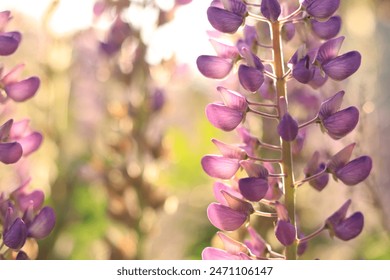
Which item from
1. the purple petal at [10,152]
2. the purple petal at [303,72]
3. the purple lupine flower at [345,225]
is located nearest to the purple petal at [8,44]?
the purple petal at [10,152]

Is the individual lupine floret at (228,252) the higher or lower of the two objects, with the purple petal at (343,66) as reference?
lower

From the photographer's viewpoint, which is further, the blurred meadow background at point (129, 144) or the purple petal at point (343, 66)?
the blurred meadow background at point (129, 144)

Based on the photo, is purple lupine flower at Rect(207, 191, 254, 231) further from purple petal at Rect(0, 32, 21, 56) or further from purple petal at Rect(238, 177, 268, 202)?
purple petal at Rect(0, 32, 21, 56)

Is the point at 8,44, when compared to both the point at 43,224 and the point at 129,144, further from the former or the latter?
the point at 129,144

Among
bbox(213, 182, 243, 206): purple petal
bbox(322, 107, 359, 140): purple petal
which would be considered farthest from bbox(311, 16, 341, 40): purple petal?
bbox(213, 182, 243, 206): purple petal

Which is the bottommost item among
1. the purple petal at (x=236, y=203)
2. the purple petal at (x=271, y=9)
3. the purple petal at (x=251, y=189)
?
the purple petal at (x=236, y=203)

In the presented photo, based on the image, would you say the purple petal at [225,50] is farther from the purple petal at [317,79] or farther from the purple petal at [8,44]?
the purple petal at [8,44]

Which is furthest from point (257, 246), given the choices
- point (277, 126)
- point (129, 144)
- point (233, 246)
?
point (129, 144)
